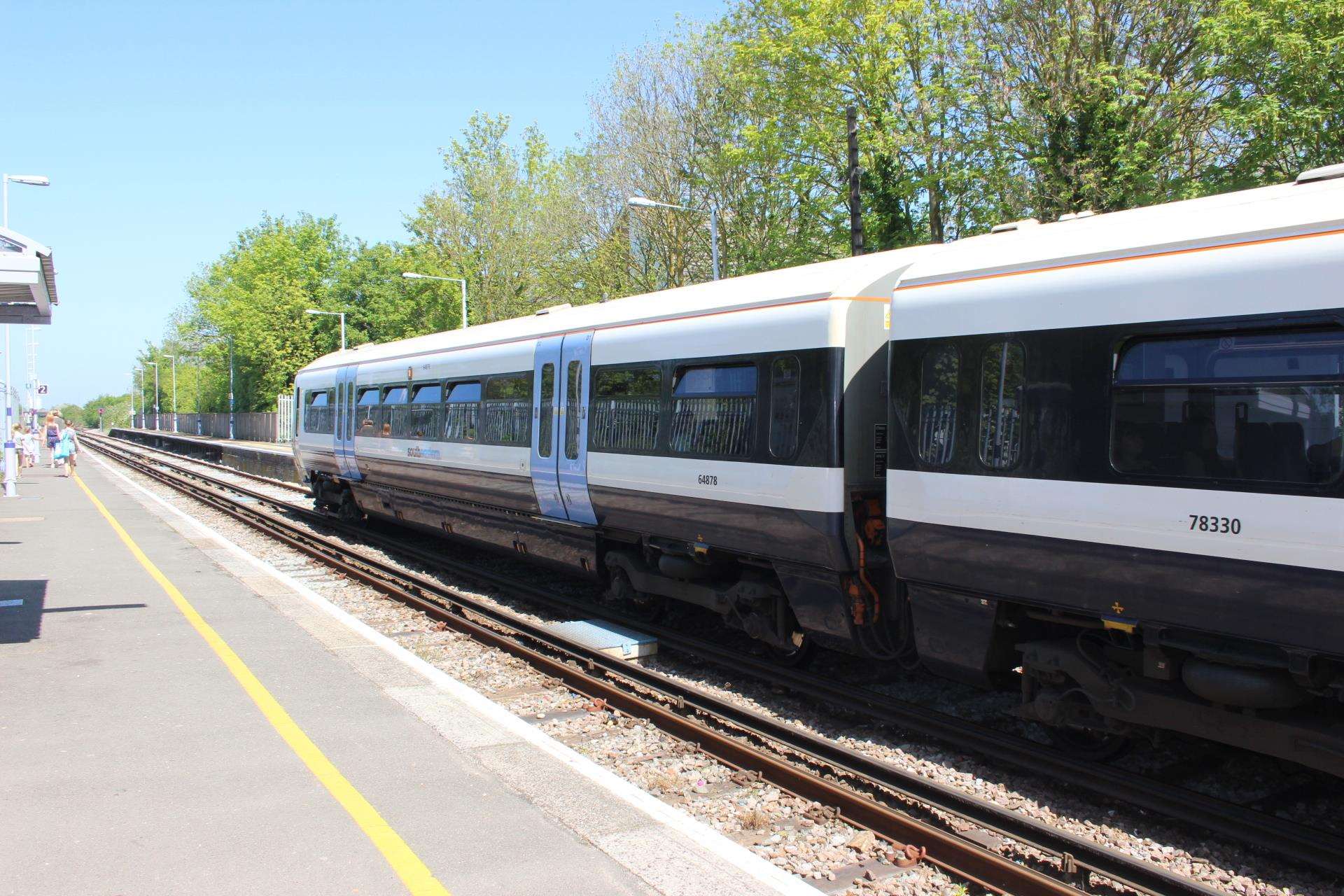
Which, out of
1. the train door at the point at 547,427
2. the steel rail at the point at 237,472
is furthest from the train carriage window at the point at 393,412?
the steel rail at the point at 237,472

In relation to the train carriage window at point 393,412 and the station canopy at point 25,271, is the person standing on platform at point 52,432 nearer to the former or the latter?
the train carriage window at point 393,412

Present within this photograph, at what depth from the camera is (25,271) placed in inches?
308

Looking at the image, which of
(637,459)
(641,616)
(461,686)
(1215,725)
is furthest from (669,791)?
(641,616)

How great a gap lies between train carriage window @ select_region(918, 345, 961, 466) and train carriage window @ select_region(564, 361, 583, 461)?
479 centimetres

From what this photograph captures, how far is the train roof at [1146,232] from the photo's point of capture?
4887 mm

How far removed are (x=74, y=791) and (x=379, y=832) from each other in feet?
6.15

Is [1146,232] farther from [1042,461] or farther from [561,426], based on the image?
[561,426]

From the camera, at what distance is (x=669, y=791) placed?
609 cm

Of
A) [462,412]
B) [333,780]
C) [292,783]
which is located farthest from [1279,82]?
[292,783]

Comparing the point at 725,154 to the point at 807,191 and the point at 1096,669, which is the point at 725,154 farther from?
the point at 1096,669

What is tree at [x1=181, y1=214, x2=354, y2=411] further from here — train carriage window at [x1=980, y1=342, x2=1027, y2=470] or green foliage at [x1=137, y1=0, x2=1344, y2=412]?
train carriage window at [x1=980, y1=342, x2=1027, y2=470]

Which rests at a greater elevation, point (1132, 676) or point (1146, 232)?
point (1146, 232)

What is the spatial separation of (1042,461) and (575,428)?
5.83m

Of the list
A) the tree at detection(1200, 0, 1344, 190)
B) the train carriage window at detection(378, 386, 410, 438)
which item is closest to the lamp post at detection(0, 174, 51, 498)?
the train carriage window at detection(378, 386, 410, 438)
